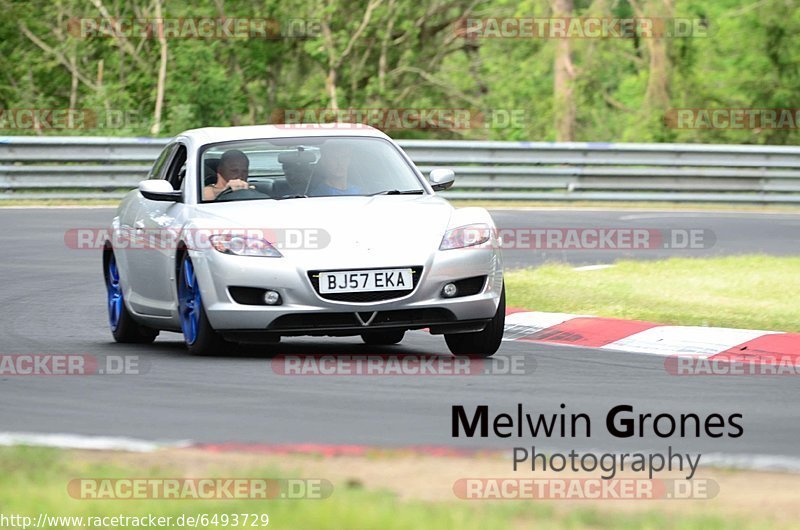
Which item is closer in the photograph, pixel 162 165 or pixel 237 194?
pixel 237 194

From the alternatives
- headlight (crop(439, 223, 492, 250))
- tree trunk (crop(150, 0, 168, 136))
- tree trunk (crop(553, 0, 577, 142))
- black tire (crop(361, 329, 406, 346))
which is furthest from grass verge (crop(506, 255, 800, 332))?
tree trunk (crop(553, 0, 577, 142))

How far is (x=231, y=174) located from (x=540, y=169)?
54.8ft

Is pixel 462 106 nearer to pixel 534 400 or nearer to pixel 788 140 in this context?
pixel 788 140

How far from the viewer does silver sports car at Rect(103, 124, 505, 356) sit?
908cm

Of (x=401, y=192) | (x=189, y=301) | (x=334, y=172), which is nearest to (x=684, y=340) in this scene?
(x=401, y=192)

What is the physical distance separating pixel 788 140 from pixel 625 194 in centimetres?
1153

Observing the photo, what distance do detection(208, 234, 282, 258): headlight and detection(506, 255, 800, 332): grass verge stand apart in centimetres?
367

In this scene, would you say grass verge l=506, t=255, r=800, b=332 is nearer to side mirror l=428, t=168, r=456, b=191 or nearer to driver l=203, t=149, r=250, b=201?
side mirror l=428, t=168, r=456, b=191

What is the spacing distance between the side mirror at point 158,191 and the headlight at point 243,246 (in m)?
0.93

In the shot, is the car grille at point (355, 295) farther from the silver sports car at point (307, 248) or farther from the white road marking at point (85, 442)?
the white road marking at point (85, 442)

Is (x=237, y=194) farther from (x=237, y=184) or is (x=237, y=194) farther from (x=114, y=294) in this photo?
(x=114, y=294)

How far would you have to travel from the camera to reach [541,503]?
518 cm

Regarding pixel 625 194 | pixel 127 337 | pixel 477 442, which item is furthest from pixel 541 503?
pixel 625 194

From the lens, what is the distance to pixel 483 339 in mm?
9812
